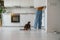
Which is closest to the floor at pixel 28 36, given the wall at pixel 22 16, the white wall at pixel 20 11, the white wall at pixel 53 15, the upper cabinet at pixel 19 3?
the white wall at pixel 53 15

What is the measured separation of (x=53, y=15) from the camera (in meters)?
5.37

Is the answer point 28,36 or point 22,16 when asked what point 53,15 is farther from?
point 22,16

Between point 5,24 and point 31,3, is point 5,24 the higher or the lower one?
the lower one

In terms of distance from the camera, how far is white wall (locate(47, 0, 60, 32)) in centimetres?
531

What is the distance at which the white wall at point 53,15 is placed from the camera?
17.4 feet

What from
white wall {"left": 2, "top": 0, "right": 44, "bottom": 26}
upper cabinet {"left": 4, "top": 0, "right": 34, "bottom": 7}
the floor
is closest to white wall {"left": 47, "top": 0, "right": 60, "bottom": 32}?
the floor

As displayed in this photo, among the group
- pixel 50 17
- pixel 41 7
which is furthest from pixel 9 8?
pixel 50 17

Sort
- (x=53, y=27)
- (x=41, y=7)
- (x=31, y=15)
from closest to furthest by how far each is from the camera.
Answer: (x=53, y=27)
(x=41, y=7)
(x=31, y=15)

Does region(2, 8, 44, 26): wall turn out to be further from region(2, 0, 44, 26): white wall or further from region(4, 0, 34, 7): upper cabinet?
region(4, 0, 34, 7): upper cabinet

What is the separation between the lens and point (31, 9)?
1037 cm

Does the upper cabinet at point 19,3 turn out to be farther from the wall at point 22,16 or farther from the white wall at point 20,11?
the wall at point 22,16

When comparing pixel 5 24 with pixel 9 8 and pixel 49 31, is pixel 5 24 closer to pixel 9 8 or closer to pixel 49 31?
pixel 9 8

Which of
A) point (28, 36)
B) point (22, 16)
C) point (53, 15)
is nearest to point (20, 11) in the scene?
point (22, 16)

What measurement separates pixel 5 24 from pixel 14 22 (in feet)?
1.70
